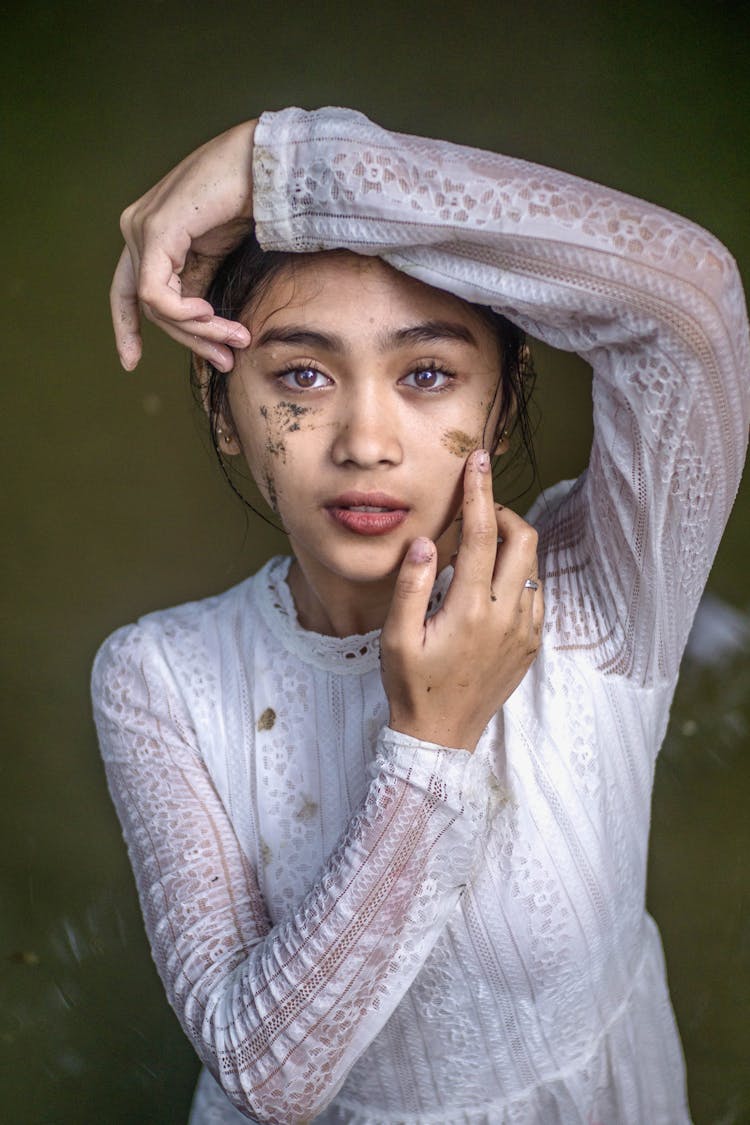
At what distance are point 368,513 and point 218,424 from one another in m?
0.20

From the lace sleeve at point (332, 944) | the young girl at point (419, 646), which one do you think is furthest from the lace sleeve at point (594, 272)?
the lace sleeve at point (332, 944)

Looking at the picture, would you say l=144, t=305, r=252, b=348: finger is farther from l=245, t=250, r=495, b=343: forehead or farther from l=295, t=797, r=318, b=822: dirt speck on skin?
l=295, t=797, r=318, b=822: dirt speck on skin

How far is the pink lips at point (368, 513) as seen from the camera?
0.77 m

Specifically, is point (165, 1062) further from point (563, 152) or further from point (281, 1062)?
point (563, 152)

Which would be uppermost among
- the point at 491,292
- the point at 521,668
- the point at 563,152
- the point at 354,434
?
the point at 563,152

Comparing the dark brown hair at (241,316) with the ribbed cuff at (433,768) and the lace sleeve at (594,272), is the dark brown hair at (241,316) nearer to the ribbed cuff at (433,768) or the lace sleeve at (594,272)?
the lace sleeve at (594,272)

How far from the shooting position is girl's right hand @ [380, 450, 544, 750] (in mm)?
709

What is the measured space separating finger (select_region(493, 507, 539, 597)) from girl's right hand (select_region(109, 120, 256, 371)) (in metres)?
0.23

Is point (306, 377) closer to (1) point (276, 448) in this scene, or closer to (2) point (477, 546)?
(1) point (276, 448)

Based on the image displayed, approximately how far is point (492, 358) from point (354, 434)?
0.43 feet

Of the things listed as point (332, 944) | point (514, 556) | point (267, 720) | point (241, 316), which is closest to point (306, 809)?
point (267, 720)

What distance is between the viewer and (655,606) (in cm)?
76

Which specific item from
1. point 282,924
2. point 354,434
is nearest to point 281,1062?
point 282,924

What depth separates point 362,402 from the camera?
74 centimetres
